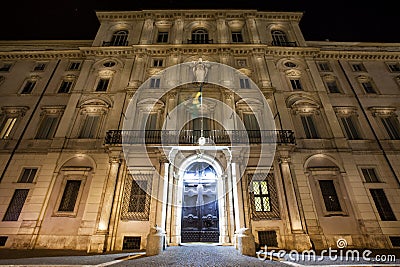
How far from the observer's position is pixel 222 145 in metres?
13.0

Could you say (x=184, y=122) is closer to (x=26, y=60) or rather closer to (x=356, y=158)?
(x=356, y=158)

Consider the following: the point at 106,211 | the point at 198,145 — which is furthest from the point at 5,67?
the point at 198,145

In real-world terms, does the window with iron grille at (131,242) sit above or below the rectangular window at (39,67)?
below

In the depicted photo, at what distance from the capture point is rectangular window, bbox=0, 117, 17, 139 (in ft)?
49.6

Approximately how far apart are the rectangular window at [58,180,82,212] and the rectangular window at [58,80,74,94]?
832cm

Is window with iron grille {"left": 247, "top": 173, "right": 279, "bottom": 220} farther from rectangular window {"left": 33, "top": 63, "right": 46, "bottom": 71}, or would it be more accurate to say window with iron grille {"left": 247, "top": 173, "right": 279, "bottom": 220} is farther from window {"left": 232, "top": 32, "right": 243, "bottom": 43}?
rectangular window {"left": 33, "top": 63, "right": 46, "bottom": 71}

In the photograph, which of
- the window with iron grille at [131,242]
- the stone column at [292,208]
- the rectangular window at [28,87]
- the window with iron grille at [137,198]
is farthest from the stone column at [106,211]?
the rectangular window at [28,87]

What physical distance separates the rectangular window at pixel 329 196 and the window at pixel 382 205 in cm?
214

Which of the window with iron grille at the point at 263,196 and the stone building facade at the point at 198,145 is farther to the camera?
the window with iron grille at the point at 263,196

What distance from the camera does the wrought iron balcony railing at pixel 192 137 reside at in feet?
44.7

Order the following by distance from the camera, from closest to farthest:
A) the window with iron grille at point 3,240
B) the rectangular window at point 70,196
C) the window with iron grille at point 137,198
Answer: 1. the window with iron grille at point 3,240
2. the window with iron grille at point 137,198
3. the rectangular window at point 70,196

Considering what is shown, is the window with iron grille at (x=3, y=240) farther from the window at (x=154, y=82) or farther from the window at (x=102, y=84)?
the window at (x=154, y=82)

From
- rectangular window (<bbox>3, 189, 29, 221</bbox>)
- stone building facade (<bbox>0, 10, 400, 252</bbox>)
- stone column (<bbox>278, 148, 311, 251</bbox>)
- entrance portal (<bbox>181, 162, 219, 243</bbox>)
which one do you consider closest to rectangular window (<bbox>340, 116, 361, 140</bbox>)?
stone building facade (<bbox>0, 10, 400, 252</bbox>)

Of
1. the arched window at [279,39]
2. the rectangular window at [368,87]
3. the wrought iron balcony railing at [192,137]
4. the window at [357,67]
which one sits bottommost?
the wrought iron balcony railing at [192,137]
